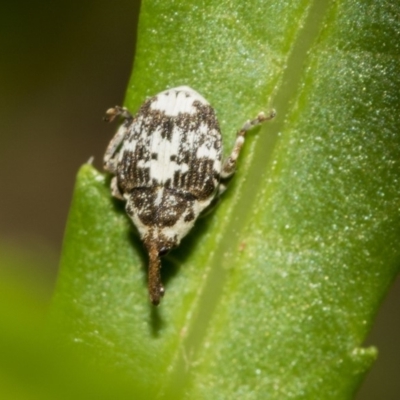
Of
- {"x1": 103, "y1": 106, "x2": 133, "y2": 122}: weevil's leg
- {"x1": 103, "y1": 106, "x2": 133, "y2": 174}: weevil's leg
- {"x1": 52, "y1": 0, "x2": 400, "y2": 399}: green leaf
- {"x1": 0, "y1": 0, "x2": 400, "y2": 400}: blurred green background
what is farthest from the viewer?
A: {"x1": 0, "y1": 0, "x2": 400, "y2": 400}: blurred green background

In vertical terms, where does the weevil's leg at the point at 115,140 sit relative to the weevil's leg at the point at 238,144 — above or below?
below

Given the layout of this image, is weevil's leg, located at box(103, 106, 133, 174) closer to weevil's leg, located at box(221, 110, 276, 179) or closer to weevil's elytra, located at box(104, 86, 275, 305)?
weevil's elytra, located at box(104, 86, 275, 305)

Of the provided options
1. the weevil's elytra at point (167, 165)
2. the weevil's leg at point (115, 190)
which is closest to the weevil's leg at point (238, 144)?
the weevil's elytra at point (167, 165)

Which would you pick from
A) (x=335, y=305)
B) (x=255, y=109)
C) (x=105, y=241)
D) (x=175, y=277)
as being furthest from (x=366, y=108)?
(x=105, y=241)

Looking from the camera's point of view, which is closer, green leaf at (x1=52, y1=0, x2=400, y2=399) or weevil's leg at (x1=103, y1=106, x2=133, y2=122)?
green leaf at (x1=52, y1=0, x2=400, y2=399)

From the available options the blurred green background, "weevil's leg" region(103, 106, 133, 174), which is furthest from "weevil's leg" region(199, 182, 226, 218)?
the blurred green background

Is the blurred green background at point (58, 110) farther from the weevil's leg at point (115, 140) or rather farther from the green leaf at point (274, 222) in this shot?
the green leaf at point (274, 222)
